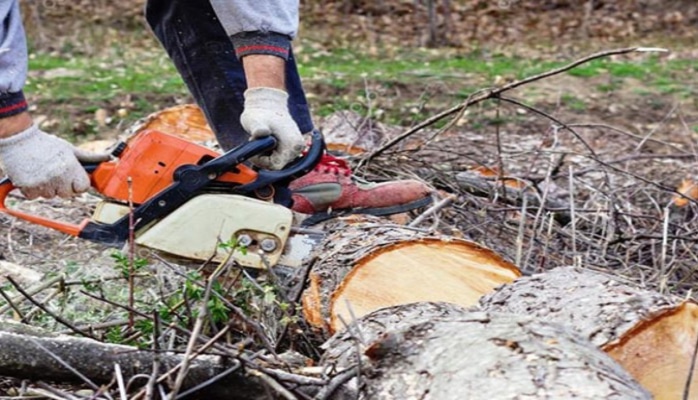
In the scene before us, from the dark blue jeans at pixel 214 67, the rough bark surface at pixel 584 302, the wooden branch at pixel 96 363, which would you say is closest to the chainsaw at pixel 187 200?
the dark blue jeans at pixel 214 67

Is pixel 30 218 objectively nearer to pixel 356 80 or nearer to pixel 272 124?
pixel 272 124

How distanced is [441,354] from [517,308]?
1.74 feet

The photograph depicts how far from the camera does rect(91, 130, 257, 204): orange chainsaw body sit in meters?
3.12

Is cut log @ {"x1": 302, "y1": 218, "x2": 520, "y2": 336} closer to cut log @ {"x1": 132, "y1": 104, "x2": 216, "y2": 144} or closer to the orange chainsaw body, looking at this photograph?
the orange chainsaw body

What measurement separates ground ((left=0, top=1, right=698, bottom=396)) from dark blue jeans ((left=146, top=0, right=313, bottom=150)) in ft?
1.53

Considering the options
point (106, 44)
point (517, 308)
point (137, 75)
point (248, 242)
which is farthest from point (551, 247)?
point (106, 44)

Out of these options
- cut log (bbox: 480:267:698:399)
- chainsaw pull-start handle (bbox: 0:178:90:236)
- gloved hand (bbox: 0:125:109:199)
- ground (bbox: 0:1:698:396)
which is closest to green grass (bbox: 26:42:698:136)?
ground (bbox: 0:1:698:396)

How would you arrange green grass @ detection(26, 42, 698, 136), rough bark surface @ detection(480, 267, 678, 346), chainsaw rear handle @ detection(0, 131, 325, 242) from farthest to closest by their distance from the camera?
green grass @ detection(26, 42, 698, 136)
chainsaw rear handle @ detection(0, 131, 325, 242)
rough bark surface @ detection(480, 267, 678, 346)

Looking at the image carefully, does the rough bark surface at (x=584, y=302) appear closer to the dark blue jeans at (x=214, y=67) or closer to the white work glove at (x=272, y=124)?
the white work glove at (x=272, y=124)

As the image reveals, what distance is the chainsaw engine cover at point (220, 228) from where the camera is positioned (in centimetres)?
311

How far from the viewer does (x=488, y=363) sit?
69.2 inches

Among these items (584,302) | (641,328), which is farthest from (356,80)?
(641,328)

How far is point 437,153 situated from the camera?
16.5 feet

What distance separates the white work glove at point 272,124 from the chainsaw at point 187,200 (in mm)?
34
